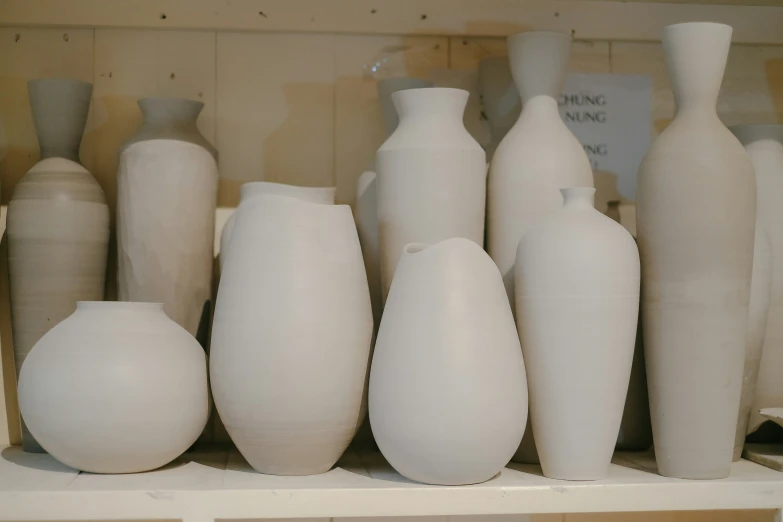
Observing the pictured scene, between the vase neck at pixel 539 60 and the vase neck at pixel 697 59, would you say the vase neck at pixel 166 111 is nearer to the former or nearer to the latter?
the vase neck at pixel 539 60


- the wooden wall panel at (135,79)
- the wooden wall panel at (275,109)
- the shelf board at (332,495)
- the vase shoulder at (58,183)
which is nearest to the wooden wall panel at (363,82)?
the wooden wall panel at (275,109)

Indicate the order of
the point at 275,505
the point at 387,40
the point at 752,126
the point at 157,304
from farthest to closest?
the point at 387,40 → the point at 752,126 → the point at 157,304 → the point at 275,505

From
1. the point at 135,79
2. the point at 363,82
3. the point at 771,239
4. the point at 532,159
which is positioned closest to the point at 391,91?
the point at 363,82

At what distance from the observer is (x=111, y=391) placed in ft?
2.50

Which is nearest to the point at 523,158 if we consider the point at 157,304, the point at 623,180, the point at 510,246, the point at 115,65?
the point at 510,246

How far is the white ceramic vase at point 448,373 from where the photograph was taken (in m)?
0.73

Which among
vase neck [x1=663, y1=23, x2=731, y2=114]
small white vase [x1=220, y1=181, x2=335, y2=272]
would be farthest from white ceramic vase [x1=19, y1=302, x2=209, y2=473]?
vase neck [x1=663, y1=23, x2=731, y2=114]

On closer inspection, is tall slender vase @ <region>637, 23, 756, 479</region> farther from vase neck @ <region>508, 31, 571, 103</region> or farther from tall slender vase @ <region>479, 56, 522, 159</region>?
tall slender vase @ <region>479, 56, 522, 159</region>

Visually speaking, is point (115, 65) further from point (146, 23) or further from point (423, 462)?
point (423, 462)

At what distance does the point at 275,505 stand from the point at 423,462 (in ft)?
0.42

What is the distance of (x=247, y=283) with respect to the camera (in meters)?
0.78

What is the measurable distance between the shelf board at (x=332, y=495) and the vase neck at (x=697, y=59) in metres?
0.35

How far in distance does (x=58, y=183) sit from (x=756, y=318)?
0.73 metres

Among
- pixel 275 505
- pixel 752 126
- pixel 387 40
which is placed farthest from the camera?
pixel 387 40
